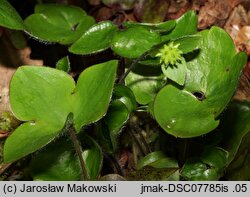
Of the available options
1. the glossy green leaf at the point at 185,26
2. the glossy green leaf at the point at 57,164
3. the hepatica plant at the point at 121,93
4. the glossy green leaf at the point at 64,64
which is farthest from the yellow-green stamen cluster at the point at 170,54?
the glossy green leaf at the point at 57,164

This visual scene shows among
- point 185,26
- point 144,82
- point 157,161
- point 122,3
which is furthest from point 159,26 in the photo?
point 122,3

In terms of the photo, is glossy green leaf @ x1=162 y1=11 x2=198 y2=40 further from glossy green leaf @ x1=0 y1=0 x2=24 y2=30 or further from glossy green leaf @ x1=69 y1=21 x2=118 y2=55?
glossy green leaf @ x1=0 y1=0 x2=24 y2=30

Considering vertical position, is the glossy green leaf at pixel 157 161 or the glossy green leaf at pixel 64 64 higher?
the glossy green leaf at pixel 64 64

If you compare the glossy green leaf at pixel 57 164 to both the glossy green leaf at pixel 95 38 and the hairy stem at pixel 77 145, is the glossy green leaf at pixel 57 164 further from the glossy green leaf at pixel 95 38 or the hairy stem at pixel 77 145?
the glossy green leaf at pixel 95 38

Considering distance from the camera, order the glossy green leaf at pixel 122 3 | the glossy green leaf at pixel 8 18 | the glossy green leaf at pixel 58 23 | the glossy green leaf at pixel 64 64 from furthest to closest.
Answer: the glossy green leaf at pixel 122 3 < the glossy green leaf at pixel 58 23 < the glossy green leaf at pixel 64 64 < the glossy green leaf at pixel 8 18

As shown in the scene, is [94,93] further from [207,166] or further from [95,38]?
[207,166]

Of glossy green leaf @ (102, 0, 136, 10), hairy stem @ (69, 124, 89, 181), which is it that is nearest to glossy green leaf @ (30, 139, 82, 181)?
hairy stem @ (69, 124, 89, 181)
